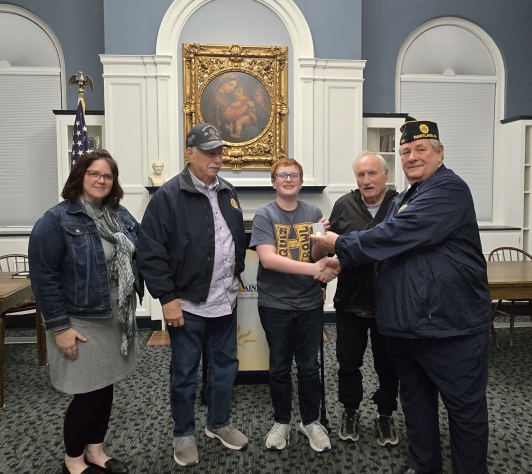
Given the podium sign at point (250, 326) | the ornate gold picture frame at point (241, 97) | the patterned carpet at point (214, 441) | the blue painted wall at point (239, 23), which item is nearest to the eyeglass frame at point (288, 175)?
the podium sign at point (250, 326)

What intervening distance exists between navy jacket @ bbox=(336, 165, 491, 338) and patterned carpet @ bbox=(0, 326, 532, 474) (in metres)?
0.95

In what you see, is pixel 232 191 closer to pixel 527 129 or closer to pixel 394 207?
pixel 394 207

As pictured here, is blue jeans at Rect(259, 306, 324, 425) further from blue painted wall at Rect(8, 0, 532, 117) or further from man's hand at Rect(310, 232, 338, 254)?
blue painted wall at Rect(8, 0, 532, 117)

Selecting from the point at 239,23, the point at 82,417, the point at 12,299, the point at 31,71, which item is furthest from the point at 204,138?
the point at 31,71

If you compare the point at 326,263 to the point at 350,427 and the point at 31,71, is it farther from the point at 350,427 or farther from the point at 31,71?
the point at 31,71

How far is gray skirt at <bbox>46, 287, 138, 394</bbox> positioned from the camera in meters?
1.99

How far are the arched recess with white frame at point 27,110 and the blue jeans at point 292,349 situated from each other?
4162mm

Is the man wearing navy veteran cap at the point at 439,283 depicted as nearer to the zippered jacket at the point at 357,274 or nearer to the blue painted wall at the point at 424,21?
the zippered jacket at the point at 357,274

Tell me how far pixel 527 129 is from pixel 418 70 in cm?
147

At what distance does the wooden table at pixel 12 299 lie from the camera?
3137 millimetres

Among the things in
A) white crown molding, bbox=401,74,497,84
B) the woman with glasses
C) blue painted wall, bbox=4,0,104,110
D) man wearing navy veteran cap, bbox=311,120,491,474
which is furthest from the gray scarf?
white crown molding, bbox=401,74,497,84

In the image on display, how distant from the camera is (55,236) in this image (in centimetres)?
193

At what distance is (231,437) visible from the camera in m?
2.54

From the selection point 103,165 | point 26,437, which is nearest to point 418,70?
point 103,165
